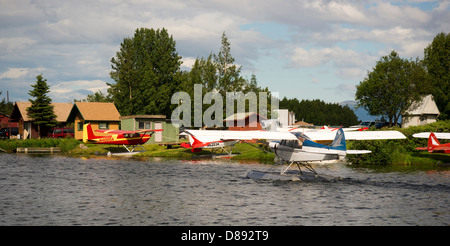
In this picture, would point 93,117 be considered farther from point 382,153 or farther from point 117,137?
point 382,153

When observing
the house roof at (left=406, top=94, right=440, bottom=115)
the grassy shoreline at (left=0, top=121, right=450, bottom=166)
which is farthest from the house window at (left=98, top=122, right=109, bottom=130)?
the house roof at (left=406, top=94, right=440, bottom=115)

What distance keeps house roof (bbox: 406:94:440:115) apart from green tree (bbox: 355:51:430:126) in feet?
3.65

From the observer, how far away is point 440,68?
260 feet

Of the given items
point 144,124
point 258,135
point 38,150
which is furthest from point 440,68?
point 38,150

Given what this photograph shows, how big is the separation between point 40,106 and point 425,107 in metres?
62.2

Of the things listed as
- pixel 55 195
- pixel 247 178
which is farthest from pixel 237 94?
pixel 55 195

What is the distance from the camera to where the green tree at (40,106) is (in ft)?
217

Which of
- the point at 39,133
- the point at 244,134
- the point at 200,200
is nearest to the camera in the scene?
the point at 200,200

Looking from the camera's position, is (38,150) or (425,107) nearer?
(38,150)
